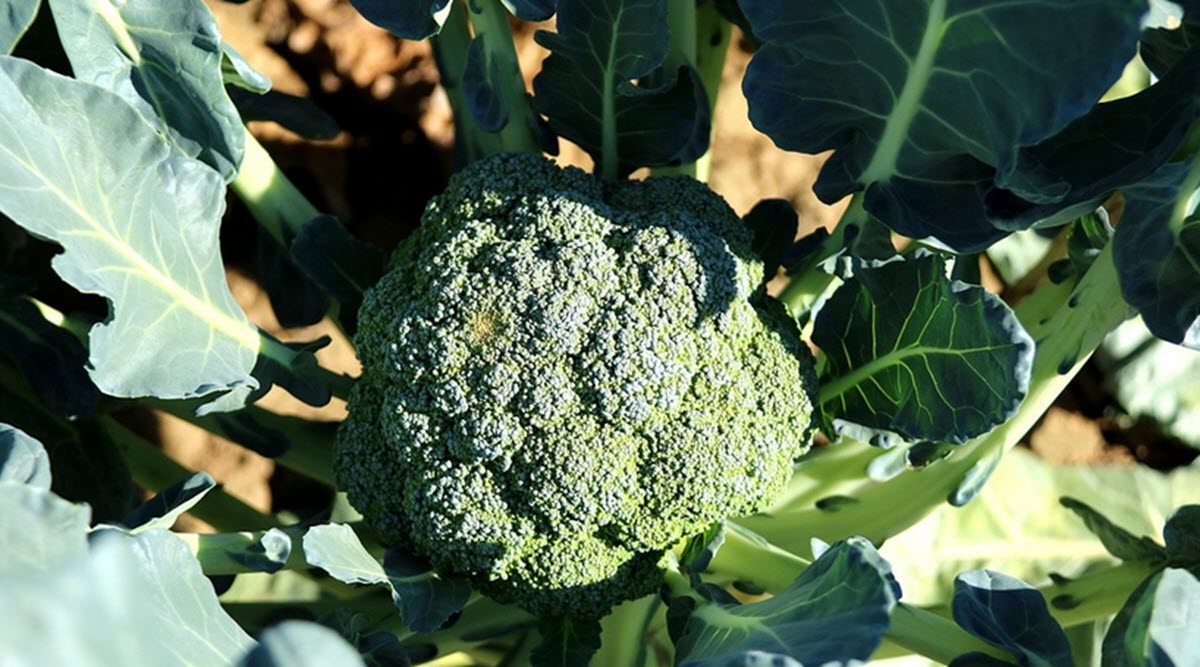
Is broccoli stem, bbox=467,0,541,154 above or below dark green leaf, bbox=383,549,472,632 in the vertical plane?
above

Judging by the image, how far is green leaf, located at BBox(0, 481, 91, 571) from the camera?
76cm

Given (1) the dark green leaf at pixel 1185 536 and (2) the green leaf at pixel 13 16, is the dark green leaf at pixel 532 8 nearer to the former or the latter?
(2) the green leaf at pixel 13 16

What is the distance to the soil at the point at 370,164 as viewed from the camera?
1.96 m

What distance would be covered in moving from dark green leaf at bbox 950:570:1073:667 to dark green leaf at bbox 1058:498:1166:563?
0.39m

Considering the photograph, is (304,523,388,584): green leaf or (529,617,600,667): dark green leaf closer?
(304,523,388,584): green leaf

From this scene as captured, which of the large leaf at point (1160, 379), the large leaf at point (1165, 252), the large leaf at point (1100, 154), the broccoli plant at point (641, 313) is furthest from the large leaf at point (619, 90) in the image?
the large leaf at point (1160, 379)

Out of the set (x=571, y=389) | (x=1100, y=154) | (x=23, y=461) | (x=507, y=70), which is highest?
(x=1100, y=154)

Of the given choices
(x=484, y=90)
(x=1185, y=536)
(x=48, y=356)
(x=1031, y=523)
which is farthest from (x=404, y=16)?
(x=1031, y=523)

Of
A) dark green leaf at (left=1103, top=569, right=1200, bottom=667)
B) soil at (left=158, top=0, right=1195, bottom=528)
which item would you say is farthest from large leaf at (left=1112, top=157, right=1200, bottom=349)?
soil at (left=158, top=0, right=1195, bottom=528)

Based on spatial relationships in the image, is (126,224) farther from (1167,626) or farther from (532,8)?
(1167,626)

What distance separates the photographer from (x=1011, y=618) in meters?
1.12

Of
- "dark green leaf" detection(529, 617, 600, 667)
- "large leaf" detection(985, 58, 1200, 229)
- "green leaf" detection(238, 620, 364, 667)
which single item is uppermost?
"large leaf" detection(985, 58, 1200, 229)

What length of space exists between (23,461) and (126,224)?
0.81 feet

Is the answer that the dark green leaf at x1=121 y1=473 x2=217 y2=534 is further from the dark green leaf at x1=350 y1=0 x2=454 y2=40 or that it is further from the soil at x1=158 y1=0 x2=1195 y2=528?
the soil at x1=158 y1=0 x2=1195 y2=528
